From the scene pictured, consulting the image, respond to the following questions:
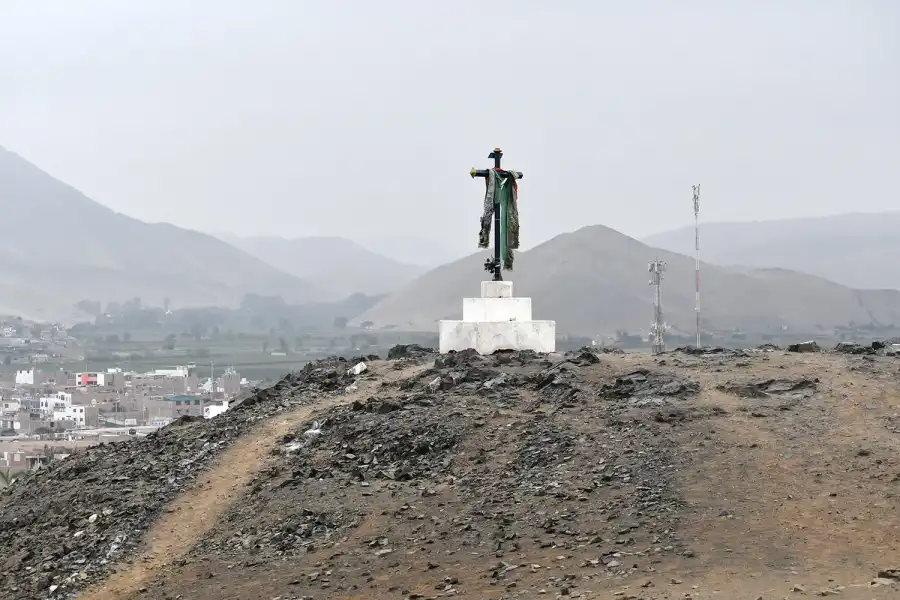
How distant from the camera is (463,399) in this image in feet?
55.4

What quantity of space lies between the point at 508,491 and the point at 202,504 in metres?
4.41

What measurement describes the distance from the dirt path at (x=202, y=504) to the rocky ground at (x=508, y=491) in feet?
0.12

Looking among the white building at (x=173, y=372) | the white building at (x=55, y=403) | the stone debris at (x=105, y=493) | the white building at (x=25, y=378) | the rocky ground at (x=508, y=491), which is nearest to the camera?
the rocky ground at (x=508, y=491)

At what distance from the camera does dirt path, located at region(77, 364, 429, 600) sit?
1345cm

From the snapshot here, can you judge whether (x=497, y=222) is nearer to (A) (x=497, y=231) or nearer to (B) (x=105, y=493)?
(A) (x=497, y=231)

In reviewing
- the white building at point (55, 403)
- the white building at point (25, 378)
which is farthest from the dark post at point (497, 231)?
the white building at point (25, 378)

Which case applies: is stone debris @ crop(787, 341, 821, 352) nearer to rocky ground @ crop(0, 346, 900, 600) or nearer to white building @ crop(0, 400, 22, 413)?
rocky ground @ crop(0, 346, 900, 600)

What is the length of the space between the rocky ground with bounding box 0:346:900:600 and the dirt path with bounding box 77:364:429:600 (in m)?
0.04

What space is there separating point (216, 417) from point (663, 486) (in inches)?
361

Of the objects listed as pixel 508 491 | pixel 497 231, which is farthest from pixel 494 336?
pixel 508 491

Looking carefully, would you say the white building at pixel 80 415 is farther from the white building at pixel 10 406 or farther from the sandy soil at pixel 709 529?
the sandy soil at pixel 709 529

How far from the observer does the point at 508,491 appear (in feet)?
44.4

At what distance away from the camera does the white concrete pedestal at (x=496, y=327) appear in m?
20.2

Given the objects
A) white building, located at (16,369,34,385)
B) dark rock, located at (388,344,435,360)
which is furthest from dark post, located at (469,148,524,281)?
white building, located at (16,369,34,385)
